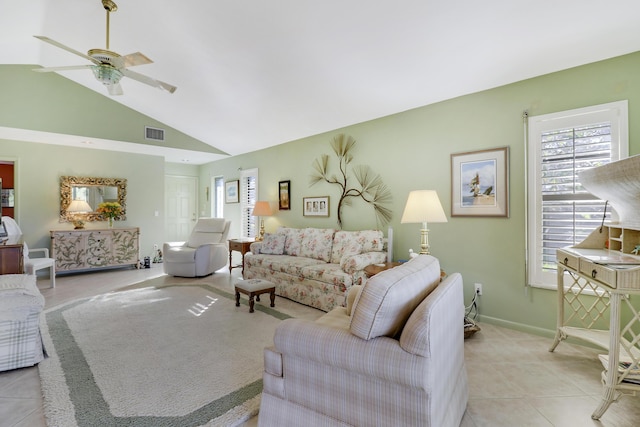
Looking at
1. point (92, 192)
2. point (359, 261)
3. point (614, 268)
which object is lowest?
point (359, 261)

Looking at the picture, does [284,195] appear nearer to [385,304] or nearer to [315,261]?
[315,261]

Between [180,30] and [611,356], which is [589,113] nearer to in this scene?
[611,356]

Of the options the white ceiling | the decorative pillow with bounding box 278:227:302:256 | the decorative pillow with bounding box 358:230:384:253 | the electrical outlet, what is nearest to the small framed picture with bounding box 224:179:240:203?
the white ceiling

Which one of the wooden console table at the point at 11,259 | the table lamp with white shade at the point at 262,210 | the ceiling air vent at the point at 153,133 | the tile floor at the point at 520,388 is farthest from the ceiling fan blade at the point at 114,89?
the table lamp with white shade at the point at 262,210

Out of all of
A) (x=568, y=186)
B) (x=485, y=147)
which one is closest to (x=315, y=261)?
(x=485, y=147)

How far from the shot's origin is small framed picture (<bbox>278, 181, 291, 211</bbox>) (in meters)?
5.45

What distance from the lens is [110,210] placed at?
5859 millimetres

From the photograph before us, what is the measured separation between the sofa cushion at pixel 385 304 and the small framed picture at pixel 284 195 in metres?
4.07

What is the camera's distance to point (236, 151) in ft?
21.1

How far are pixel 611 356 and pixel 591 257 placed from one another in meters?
0.57

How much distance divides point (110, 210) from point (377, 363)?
247 inches

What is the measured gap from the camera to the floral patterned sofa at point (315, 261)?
3477 millimetres

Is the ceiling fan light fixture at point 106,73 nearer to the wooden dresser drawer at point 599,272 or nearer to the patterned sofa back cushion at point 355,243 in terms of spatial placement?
the patterned sofa back cushion at point 355,243

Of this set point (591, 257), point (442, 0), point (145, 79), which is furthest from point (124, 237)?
point (591, 257)
